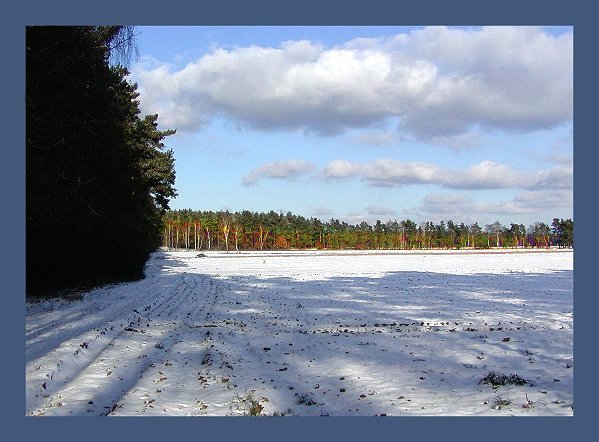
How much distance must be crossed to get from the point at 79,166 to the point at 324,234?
11406 cm

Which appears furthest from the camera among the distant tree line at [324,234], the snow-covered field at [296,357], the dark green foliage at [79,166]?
the distant tree line at [324,234]

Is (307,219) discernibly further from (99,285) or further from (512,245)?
(99,285)

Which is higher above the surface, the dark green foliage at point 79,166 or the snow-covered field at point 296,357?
the dark green foliage at point 79,166

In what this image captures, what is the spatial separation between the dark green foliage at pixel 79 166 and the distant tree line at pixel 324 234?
8186cm

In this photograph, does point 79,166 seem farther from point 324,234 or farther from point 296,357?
point 324,234

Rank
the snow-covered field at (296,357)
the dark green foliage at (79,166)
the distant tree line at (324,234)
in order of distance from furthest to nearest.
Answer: the distant tree line at (324,234) → the dark green foliage at (79,166) → the snow-covered field at (296,357)

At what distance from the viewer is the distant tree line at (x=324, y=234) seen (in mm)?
119312

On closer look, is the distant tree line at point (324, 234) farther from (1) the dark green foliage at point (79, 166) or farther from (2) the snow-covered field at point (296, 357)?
(2) the snow-covered field at point (296, 357)

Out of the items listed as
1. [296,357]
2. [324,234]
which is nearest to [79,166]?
[296,357]

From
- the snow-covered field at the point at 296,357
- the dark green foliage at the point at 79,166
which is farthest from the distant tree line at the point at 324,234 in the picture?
the snow-covered field at the point at 296,357

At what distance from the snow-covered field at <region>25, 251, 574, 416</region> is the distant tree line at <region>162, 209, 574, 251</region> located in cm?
9249

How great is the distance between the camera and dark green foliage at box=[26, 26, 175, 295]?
10.5m

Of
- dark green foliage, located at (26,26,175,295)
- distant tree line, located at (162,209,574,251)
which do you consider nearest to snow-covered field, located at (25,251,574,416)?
dark green foliage, located at (26,26,175,295)

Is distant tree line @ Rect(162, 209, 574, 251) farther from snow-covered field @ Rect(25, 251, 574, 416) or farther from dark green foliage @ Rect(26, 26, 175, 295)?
snow-covered field @ Rect(25, 251, 574, 416)
